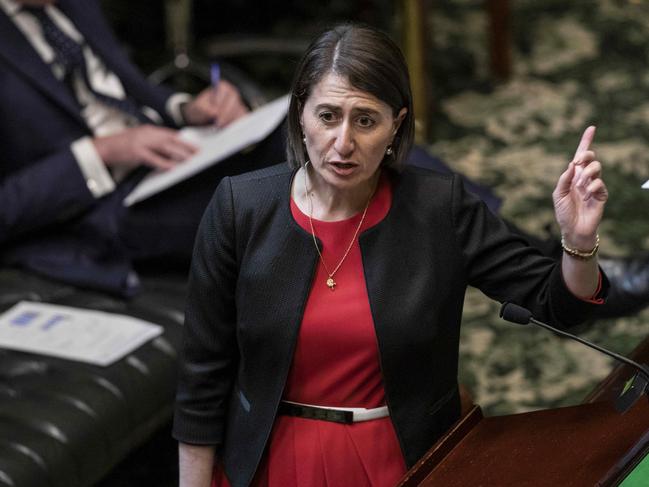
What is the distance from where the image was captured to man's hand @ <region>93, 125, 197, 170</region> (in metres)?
2.74

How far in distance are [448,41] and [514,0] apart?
0.48 metres

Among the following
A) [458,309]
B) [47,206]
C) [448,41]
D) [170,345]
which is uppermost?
[458,309]

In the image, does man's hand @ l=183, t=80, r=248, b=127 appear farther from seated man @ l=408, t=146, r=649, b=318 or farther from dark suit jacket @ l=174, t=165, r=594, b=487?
dark suit jacket @ l=174, t=165, r=594, b=487

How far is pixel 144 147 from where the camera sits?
2.74 metres

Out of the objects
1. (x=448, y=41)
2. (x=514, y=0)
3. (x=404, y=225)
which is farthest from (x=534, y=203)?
(x=404, y=225)

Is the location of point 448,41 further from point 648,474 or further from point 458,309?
point 648,474

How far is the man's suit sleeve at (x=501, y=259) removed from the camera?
1.54 meters

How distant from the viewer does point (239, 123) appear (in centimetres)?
284

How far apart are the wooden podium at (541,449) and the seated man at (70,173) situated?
132 centimetres

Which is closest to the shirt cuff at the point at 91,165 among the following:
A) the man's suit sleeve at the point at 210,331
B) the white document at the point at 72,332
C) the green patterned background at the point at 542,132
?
the white document at the point at 72,332

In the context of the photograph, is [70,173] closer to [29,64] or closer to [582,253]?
[29,64]

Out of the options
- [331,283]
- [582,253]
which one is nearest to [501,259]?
[582,253]

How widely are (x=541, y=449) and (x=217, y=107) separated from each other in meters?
1.77

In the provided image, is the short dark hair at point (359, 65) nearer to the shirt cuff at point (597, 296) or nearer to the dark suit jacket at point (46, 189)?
the shirt cuff at point (597, 296)
